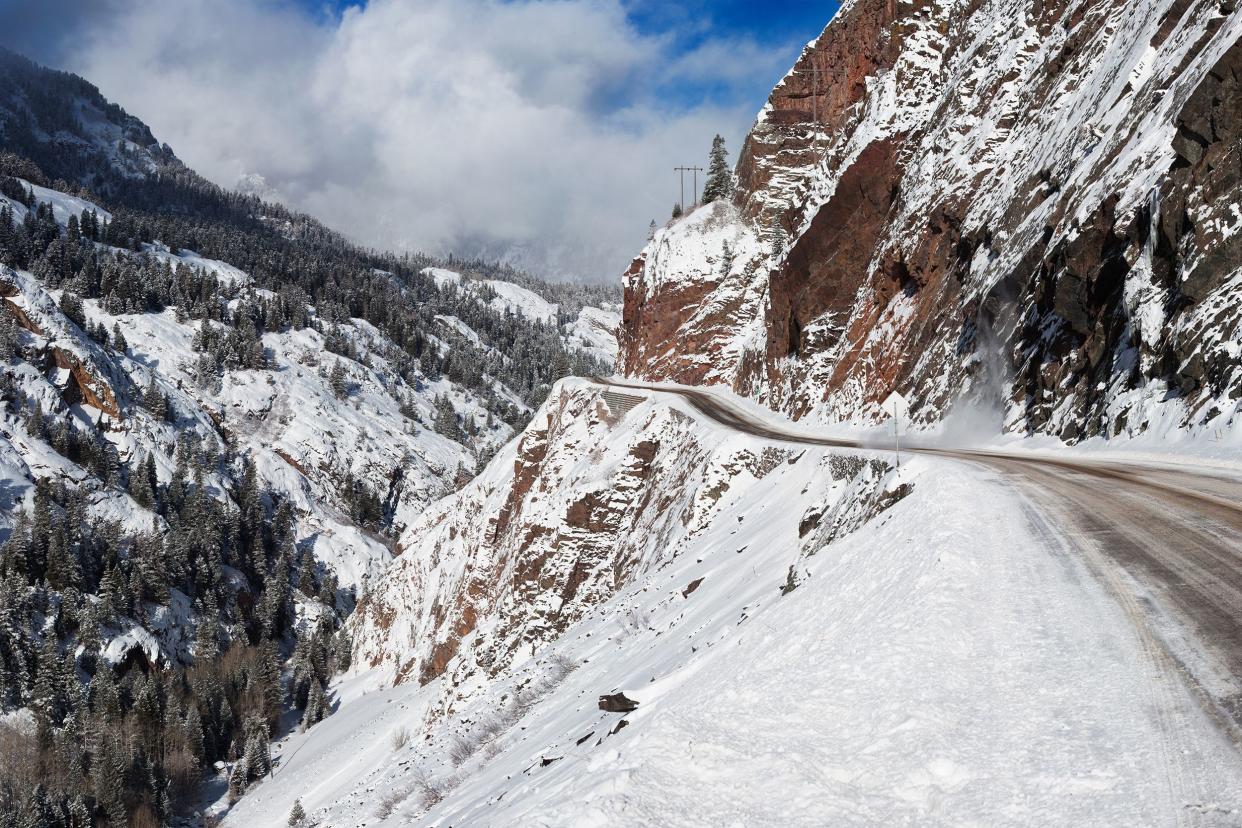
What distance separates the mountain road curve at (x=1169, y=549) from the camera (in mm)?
5367

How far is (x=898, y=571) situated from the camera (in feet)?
28.8

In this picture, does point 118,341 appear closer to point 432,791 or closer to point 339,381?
point 339,381

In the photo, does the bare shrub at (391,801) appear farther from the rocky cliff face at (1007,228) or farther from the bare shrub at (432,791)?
the rocky cliff face at (1007,228)

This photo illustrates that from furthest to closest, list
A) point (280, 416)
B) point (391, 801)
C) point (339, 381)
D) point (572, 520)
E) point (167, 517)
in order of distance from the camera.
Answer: point (339, 381) < point (280, 416) < point (167, 517) < point (572, 520) < point (391, 801)

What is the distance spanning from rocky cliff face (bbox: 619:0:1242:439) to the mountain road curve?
4.10 m

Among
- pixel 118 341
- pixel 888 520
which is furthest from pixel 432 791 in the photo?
pixel 118 341

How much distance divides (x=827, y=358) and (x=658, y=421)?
414 inches

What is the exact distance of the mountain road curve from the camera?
537cm

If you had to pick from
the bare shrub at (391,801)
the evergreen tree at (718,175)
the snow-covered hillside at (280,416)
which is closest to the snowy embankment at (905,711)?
the bare shrub at (391,801)

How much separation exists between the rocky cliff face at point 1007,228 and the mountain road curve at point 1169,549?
410cm

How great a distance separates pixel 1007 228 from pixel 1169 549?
22.0m

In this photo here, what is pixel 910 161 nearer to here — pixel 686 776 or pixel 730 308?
pixel 730 308

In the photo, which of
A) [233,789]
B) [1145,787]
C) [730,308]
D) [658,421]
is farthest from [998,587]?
[233,789]

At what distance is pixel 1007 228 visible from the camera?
2652cm
